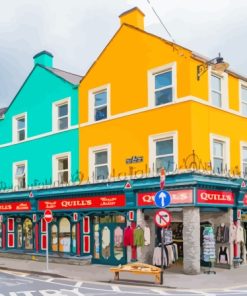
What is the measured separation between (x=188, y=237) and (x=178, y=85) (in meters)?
6.06

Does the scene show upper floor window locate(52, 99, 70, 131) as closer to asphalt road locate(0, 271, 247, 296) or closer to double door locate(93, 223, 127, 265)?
double door locate(93, 223, 127, 265)

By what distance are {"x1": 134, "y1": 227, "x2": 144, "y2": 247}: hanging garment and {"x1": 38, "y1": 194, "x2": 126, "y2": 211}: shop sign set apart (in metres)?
1.49

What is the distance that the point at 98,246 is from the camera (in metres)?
21.4

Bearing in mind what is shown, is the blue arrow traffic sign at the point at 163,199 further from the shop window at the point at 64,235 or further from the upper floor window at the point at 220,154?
the shop window at the point at 64,235

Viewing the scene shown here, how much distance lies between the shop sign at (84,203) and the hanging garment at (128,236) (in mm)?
1138

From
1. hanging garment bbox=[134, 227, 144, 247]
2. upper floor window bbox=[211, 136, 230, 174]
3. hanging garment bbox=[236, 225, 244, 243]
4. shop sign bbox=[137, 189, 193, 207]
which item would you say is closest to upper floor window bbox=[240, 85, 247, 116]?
upper floor window bbox=[211, 136, 230, 174]

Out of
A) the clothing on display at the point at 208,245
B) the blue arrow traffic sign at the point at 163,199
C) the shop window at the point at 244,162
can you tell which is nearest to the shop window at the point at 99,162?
the clothing on display at the point at 208,245

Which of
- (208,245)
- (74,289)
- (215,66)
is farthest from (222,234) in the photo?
(74,289)

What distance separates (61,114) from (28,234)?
694 centimetres

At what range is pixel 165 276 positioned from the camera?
→ 16.6 metres

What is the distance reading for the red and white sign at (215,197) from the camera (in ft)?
57.7

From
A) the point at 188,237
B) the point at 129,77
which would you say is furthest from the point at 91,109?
the point at 188,237

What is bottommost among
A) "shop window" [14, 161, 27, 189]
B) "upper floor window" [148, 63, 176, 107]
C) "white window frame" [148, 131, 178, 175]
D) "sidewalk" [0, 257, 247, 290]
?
"sidewalk" [0, 257, 247, 290]

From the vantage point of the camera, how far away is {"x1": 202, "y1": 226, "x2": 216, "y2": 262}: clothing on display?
57.7 ft
